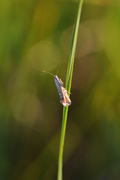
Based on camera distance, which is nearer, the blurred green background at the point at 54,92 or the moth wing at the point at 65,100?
the moth wing at the point at 65,100

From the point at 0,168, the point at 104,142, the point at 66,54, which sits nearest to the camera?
the point at 0,168

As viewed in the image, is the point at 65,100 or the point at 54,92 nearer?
the point at 65,100

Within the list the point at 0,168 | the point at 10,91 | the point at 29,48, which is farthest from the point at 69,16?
the point at 0,168

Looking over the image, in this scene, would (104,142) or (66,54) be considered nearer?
(104,142)

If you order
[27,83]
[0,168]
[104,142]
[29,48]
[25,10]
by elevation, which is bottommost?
[104,142]

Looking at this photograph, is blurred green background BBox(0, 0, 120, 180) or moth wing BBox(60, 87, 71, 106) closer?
moth wing BBox(60, 87, 71, 106)

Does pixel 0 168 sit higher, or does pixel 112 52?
pixel 112 52

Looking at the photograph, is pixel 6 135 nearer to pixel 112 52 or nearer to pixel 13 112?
pixel 13 112

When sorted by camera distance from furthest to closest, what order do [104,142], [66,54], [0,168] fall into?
[66,54], [104,142], [0,168]
